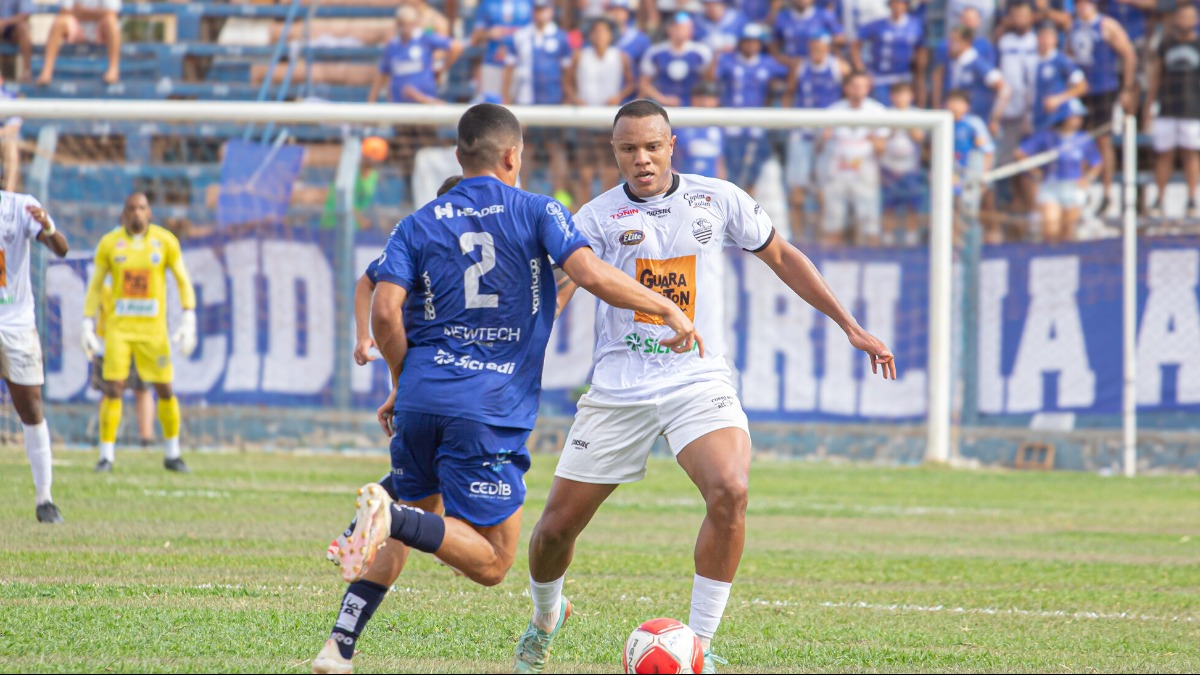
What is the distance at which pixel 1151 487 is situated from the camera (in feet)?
51.8

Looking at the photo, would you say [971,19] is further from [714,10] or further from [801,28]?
[714,10]

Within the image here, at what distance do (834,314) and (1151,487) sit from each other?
10648 millimetres

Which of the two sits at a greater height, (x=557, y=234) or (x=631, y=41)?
(x=631, y=41)

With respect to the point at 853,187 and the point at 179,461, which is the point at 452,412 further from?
the point at 853,187

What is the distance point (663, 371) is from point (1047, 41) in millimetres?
15400

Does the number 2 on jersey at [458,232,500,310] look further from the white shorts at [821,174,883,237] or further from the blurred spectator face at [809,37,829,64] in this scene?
Answer: the blurred spectator face at [809,37,829,64]

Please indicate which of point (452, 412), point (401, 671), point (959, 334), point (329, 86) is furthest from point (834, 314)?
point (329, 86)

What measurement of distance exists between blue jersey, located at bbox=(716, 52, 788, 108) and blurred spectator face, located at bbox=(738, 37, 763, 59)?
0.22ft

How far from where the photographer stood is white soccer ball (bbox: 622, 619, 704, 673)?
18.3 ft

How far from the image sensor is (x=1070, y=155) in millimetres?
19344

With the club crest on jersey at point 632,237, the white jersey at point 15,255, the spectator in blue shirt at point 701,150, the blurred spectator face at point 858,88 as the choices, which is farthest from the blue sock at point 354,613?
the blurred spectator face at point 858,88

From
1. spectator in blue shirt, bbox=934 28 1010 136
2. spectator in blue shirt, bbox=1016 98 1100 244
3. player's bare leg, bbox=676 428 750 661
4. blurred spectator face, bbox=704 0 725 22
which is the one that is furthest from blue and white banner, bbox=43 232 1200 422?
player's bare leg, bbox=676 428 750 661

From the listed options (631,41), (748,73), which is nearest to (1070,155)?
(748,73)

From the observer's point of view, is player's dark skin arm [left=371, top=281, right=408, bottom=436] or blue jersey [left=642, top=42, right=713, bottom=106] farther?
blue jersey [left=642, top=42, right=713, bottom=106]
